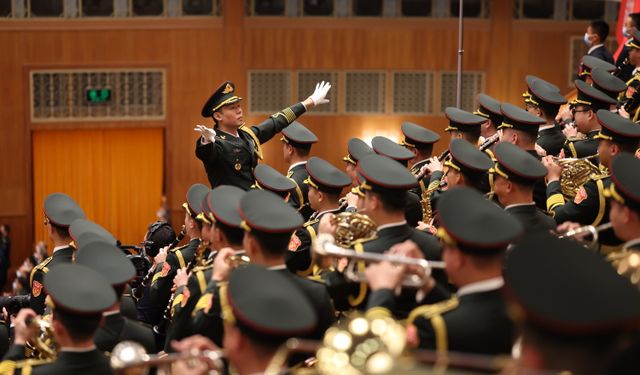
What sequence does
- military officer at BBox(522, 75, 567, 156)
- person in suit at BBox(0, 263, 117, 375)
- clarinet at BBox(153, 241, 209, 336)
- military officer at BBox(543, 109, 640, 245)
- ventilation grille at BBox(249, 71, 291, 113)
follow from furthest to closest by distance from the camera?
ventilation grille at BBox(249, 71, 291, 113), military officer at BBox(522, 75, 567, 156), clarinet at BBox(153, 241, 209, 336), military officer at BBox(543, 109, 640, 245), person in suit at BBox(0, 263, 117, 375)

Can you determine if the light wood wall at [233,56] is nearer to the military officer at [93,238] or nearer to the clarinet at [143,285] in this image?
the clarinet at [143,285]

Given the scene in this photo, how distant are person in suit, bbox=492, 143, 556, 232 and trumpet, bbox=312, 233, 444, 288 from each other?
938 mm

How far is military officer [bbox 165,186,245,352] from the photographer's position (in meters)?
4.36

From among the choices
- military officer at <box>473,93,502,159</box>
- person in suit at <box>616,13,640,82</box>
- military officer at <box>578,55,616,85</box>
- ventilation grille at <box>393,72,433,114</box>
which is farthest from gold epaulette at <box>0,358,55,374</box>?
ventilation grille at <box>393,72,433,114</box>

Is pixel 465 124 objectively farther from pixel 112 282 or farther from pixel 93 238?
pixel 112 282

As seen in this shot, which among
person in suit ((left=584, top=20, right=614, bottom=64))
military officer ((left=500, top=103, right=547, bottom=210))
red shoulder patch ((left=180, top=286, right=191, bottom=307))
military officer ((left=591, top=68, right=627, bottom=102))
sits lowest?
red shoulder patch ((left=180, top=286, right=191, bottom=307))

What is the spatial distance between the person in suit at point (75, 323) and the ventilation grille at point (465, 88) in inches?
445

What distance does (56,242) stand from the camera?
5715mm

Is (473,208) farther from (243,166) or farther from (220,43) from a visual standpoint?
(220,43)

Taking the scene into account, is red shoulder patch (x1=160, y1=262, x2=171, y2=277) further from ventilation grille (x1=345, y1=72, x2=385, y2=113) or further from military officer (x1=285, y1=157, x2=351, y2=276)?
ventilation grille (x1=345, y1=72, x2=385, y2=113)

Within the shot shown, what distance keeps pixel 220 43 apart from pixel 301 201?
24.2 ft

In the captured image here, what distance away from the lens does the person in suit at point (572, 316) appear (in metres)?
2.31

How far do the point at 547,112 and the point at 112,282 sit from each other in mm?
3907

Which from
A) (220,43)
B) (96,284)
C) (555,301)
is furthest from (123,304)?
(220,43)
